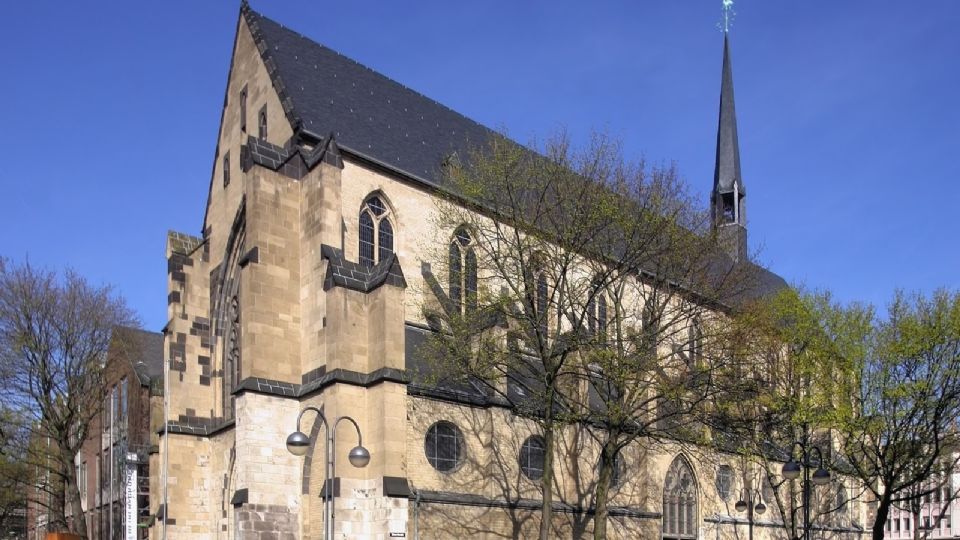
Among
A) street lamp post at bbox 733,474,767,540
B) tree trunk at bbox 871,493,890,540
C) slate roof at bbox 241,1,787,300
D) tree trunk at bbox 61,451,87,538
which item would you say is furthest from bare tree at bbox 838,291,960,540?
tree trunk at bbox 61,451,87,538

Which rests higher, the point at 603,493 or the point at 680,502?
the point at 603,493

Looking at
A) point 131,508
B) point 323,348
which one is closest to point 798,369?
point 323,348

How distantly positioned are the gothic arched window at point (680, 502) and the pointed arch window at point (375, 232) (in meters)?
13.9

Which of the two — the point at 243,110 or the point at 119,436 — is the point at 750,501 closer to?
the point at 243,110

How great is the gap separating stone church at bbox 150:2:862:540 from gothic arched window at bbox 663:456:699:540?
0.08m

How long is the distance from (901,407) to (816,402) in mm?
2746

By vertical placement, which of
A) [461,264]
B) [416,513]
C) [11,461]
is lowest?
[416,513]

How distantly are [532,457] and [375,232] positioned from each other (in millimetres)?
8152

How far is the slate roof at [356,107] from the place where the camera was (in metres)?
29.2

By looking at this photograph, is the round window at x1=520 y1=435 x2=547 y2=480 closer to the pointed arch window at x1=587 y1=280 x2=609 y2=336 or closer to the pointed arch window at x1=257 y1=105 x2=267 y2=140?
the pointed arch window at x1=587 y1=280 x2=609 y2=336

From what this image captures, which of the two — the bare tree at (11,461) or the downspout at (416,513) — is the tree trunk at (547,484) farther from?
the bare tree at (11,461)

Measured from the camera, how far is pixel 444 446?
26766 millimetres

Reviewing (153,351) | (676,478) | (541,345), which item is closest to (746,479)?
(676,478)

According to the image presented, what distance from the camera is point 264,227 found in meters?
26.4
